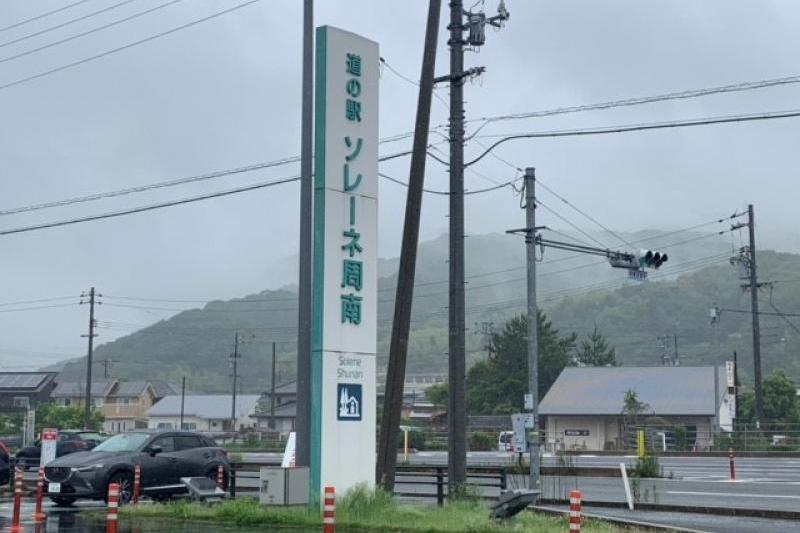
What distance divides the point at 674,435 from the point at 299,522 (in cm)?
4746

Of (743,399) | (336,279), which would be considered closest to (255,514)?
(336,279)

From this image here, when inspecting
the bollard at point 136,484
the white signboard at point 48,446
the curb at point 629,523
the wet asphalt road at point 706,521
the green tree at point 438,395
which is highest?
the green tree at point 438,395

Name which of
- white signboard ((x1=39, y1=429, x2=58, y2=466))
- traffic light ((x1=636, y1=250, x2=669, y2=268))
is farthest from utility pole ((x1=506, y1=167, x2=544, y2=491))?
white signboard ((x1=39, y1=429, x2=58, y2=466))

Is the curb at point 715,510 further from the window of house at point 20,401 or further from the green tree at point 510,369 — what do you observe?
the window of house at point 20,401

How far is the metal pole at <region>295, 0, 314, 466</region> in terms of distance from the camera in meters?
20.4

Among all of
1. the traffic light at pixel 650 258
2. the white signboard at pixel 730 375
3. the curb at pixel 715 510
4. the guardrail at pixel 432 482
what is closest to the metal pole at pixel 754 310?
the white signboard at pixel 730 375

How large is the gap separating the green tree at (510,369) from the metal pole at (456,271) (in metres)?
73.8

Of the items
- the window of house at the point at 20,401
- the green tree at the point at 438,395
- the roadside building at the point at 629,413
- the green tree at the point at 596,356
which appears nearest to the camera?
the roadside building at the point at 629,413

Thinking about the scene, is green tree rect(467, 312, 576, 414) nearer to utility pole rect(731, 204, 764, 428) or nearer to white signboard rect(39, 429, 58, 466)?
utility pole rect(731, 204, 764, 428)

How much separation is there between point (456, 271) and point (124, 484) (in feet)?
28.8

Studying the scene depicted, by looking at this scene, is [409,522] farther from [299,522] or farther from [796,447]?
[796,447]

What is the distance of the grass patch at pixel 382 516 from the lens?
1814cm

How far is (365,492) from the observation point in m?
19.7

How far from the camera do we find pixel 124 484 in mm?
→ 24250
